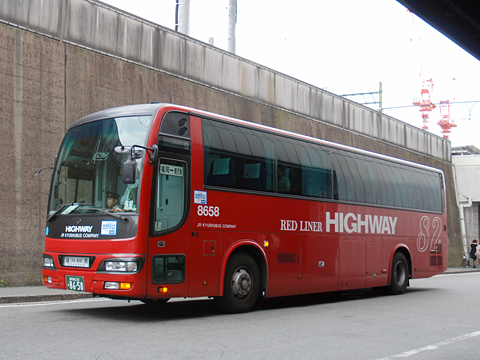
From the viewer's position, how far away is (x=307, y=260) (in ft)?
38.3

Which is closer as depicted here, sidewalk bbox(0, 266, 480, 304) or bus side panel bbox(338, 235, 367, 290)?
sidewalk bbox(0, 266, 480, 304)

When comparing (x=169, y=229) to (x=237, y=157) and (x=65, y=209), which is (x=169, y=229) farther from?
(x=237, y=157)

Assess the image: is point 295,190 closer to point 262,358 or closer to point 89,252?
point 89,252

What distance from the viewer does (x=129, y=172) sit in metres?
8.04

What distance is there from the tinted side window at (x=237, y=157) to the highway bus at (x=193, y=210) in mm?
22

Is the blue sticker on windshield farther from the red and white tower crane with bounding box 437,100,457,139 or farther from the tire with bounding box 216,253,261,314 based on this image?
the red and white tower crane with bounding box 437,100,457,139

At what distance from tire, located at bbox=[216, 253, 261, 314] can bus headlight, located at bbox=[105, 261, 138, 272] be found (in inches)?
77.8

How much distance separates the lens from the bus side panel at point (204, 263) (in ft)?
29.5

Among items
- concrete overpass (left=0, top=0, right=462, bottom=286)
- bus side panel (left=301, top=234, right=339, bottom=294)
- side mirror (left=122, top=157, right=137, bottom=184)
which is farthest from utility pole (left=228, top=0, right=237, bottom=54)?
side mirror (left=122, top=157, right=137, bottom=184)

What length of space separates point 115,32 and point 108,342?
39.5 ft

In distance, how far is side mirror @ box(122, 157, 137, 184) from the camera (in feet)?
26.3

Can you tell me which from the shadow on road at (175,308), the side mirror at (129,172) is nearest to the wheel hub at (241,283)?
the shadow on road at (175,308)

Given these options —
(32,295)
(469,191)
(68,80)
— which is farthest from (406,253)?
(469,191)

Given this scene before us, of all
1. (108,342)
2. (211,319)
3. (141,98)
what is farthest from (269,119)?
(108,342)
